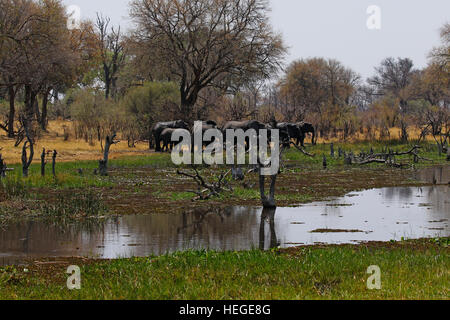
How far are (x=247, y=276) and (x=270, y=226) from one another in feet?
20.1

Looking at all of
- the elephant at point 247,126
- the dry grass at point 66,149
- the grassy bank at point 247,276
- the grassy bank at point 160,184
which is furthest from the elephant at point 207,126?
the grassy bank at point 247,276

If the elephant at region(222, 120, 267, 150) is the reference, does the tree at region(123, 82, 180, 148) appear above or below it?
above

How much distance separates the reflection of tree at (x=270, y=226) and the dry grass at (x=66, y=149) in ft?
63.9

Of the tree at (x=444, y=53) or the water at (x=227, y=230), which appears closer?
the water at (x=227, y=230)

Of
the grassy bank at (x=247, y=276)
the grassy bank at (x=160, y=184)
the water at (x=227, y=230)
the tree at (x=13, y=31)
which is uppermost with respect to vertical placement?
the tree at (x=13, y=31)

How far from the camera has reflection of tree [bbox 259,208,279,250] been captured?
12728mm

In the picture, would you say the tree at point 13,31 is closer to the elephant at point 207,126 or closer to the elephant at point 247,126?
the elephant at point 207,126

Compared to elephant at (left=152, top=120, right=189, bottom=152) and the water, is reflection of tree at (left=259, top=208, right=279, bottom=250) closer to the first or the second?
the water

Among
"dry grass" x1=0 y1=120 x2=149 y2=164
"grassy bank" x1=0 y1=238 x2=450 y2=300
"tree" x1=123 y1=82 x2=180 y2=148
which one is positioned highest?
"tree" x1=123 y1=82 x2=180 y2=148

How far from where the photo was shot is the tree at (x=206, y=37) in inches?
1827

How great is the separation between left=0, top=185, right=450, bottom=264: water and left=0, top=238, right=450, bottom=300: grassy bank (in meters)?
1.31

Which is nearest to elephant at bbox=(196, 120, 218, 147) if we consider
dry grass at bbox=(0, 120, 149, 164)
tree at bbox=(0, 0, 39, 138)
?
dry grass at bbox=(0, 120, 149, 164)

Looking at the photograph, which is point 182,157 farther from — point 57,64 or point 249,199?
point 249,199

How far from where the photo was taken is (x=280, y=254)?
10930 mm
